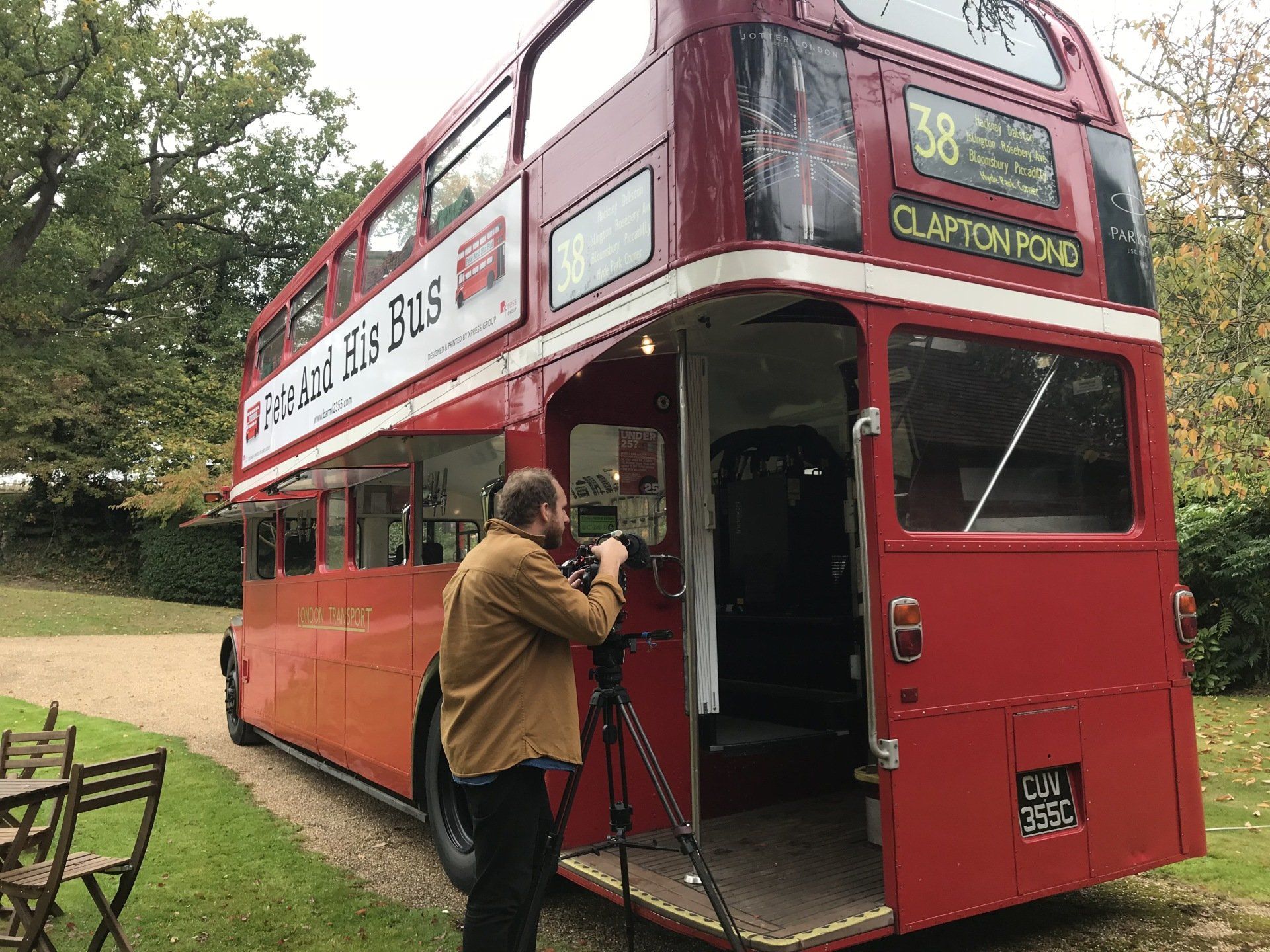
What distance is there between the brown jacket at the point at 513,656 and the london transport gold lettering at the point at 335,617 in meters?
3.24

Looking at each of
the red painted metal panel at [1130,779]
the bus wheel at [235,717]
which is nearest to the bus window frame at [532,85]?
the red painted metal panel at [1130,779]

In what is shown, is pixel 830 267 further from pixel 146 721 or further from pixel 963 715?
pixel 146 721

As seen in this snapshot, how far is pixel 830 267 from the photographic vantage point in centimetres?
351

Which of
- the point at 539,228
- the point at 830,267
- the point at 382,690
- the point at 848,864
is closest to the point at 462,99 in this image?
the point at 539,228

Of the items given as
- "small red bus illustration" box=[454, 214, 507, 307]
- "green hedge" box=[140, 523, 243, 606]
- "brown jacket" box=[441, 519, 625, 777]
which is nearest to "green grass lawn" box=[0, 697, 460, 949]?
"brown jacket" box=[441, 519, 625, 777]

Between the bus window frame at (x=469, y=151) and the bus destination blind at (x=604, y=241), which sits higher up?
the bus window frame at (x=469, y=151)

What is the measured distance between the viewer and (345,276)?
24.2 feet

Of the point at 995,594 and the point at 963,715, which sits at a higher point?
the point at 995,594

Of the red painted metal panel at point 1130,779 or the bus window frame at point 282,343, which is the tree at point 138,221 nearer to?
the bus window frame at point 282,343

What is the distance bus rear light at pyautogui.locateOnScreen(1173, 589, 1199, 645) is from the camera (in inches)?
163

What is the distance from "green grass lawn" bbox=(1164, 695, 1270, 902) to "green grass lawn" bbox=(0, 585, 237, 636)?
17285 mm

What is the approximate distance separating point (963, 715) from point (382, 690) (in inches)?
145

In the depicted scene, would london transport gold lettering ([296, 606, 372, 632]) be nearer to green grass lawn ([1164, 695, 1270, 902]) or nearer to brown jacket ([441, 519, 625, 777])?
brown jacket ([441, 519, 625, 777])

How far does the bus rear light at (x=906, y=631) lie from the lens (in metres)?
3.41
